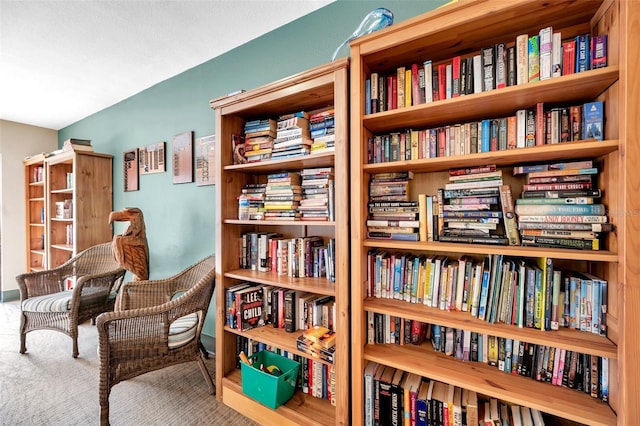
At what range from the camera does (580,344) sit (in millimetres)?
919

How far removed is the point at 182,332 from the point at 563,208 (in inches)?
84.9

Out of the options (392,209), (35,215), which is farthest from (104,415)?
(35,215)

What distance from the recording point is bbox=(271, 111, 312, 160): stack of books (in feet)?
5.04

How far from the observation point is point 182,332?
1.81 metres

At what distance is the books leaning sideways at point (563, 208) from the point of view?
971mm

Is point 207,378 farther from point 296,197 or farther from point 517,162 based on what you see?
point 517,162

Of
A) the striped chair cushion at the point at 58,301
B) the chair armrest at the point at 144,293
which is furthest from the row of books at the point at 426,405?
the striped chair cushion at the point at 58,301

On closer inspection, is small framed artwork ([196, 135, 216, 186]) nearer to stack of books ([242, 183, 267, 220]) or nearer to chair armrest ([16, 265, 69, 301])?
stack of books ([242, 183, 267, 220])

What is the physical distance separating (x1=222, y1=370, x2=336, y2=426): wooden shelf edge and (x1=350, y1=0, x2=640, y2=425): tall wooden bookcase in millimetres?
277

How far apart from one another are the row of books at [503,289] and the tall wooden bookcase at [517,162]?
0.04 m

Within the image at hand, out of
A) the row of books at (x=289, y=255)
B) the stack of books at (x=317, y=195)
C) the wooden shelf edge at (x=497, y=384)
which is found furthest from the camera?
the row of books at (x=289, y=255)

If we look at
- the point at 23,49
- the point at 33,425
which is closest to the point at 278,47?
the point at 23,49

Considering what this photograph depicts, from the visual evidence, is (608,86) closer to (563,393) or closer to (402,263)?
(402,263)

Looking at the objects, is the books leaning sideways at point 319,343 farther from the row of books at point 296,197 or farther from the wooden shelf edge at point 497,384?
the row of books at point 296,197
